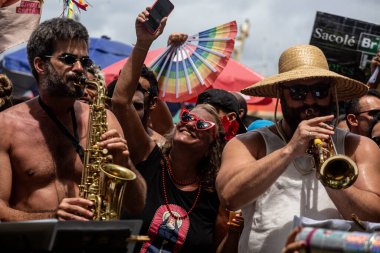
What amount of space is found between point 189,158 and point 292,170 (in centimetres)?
111

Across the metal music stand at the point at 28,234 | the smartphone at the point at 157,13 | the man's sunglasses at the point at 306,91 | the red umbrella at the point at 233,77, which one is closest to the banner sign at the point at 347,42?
the red umbrella at the point at 233,77

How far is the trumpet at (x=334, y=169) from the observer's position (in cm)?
371

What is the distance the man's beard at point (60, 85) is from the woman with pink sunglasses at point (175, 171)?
55 centimetres

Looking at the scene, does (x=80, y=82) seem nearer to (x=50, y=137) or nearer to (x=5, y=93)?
(x=50, y=137)

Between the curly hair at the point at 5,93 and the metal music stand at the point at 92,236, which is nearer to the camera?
the metal music stand at the point at 92,236

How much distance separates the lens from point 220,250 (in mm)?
4574

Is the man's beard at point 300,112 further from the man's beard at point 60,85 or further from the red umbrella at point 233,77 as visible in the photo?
the red umbrella at point 233,77

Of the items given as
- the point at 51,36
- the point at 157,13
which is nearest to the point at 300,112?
the point at 157,13

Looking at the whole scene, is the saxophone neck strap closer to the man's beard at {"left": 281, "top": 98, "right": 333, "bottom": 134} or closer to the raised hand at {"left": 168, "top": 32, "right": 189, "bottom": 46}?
the man's beard at {"left": 281, "top": 98, "right": 333, "bottom": 134}

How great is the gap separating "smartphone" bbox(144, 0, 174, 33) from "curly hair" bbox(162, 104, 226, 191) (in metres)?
0.79

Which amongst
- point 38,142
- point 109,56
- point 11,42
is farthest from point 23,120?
point 109,56

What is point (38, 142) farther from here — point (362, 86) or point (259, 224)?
point (362, 86)

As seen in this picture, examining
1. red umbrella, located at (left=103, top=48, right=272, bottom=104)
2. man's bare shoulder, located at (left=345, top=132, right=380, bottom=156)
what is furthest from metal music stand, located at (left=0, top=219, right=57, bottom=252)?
red umbrella, located at (left=103, top=48, right=272, bottom=104)

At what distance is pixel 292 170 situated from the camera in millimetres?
4047
